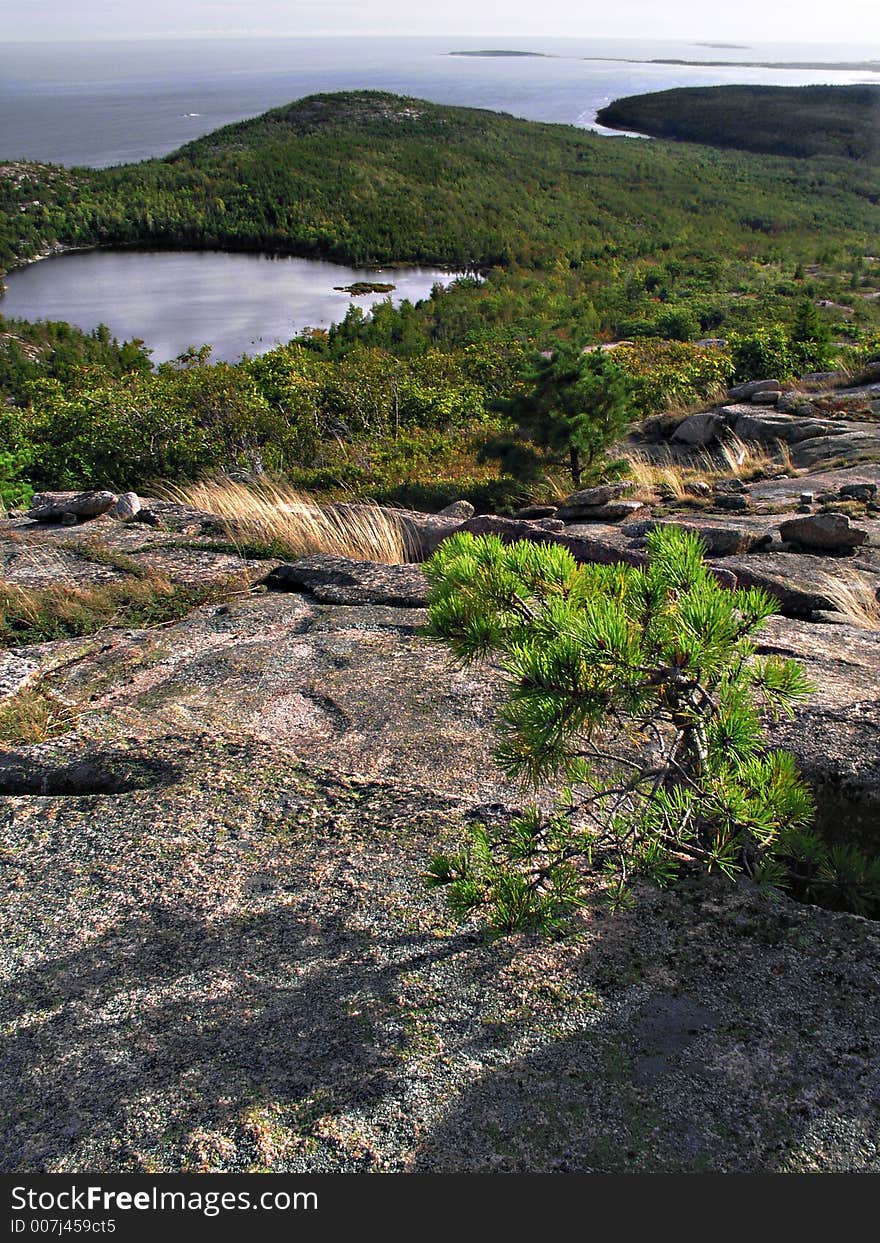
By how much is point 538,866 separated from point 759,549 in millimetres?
4278

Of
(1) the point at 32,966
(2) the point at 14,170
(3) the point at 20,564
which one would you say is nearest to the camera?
(1) the point at 32,966

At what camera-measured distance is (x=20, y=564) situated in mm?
5781

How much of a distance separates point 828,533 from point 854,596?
1182 mm

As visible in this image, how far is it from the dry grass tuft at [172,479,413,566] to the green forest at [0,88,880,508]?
401 cm

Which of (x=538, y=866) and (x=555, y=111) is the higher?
(x=555, y=111)

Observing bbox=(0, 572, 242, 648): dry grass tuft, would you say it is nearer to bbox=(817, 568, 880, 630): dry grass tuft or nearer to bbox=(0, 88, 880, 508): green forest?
bbox=(817, 568, 880, 630): dry grass tuft

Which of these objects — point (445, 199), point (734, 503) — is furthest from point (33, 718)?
point (445, 199)

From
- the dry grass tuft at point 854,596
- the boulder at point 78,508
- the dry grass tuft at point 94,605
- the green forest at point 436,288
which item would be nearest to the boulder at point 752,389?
the green forest at point 436,288

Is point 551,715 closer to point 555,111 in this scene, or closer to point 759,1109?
point 759,1109

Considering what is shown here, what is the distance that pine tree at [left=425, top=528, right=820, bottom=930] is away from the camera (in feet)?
6.17

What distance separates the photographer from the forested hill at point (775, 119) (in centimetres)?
9062

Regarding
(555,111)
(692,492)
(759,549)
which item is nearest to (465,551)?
(759,549)

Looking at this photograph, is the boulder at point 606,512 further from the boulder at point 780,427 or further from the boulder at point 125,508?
the boulder at point 780,427

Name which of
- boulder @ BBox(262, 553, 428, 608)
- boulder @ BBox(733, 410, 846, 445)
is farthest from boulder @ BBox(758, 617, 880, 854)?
boulder @ BBox(733, 410, 846, 445)
